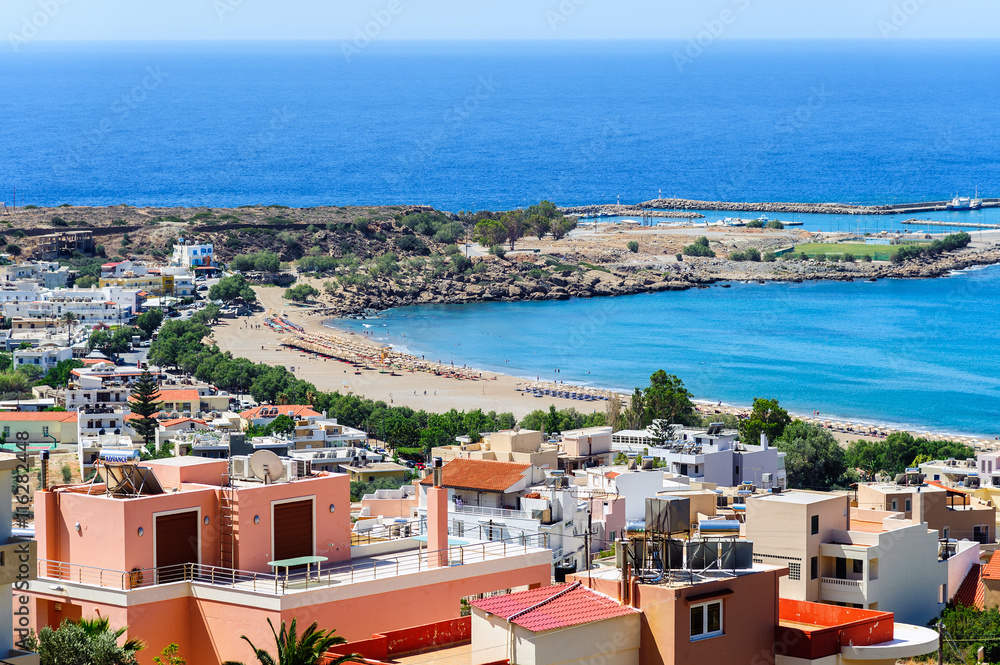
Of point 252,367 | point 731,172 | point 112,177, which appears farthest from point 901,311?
point 112,177

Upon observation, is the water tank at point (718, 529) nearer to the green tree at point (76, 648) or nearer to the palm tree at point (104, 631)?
the palm tree at point (104, 631)

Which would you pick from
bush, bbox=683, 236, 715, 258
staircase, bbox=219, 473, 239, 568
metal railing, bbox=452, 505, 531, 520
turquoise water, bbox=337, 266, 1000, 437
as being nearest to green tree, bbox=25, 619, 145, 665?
staircase, bbox=219, 473, 239, 568

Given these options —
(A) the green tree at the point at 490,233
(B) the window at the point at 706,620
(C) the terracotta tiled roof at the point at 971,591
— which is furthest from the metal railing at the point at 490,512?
(A) the green tree at the point at 490,233

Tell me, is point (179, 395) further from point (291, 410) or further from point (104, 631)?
point (104, 631)

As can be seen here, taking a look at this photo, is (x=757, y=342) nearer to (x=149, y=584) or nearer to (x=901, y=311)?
(x=901, y=311)

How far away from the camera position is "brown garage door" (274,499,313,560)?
11633 millimetres

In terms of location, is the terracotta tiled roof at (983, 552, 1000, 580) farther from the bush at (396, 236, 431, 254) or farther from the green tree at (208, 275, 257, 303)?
the bush at (396, 236, 431, 254)

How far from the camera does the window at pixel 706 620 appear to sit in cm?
947

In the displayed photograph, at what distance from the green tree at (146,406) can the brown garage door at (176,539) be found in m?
27.8

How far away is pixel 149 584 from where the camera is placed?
10.9m

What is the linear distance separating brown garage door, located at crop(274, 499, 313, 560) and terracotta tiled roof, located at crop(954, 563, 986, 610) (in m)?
9.45

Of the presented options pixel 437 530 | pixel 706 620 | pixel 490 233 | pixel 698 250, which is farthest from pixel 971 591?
pixel 490 233

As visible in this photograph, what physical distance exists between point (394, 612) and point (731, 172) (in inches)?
6719

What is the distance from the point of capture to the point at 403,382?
5697 cm
